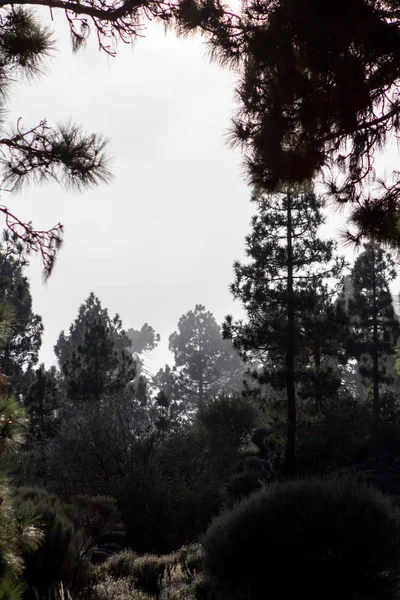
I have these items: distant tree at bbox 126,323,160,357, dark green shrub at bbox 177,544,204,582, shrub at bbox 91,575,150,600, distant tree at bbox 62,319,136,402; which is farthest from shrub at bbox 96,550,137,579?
distant tree at bbox 126,323,160,357

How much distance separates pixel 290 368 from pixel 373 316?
513 inches

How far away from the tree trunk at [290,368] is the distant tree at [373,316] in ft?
34.4

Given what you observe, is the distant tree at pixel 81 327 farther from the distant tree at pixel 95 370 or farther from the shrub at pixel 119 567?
the shrub at pixel 119 567

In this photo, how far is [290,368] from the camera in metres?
24.2

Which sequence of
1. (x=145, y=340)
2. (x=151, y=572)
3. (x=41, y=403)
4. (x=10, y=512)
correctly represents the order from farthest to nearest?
(x=145, y=340), (x=41, y=403), (x=151, y=572), (x=10, y=512)

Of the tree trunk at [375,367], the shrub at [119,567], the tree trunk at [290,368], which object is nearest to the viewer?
the shrub at [119,567]

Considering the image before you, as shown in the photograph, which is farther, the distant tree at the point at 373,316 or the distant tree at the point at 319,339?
the distant tree at the point at 373,316

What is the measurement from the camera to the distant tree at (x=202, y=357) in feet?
224

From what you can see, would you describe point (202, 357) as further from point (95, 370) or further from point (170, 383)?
point (95, 370)

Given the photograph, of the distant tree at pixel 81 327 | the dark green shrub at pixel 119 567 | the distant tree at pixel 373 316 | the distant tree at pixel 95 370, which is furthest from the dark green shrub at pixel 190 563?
the distant tree at pixel 81 327

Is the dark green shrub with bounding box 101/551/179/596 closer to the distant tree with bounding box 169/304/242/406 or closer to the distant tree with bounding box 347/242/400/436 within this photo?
the distant tree with bounding box 347/242/400/436

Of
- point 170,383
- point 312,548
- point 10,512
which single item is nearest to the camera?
point 10,512

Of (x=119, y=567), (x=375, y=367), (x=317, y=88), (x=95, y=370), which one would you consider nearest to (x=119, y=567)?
(x=119, y=567)

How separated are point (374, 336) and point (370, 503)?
91.6 ft
